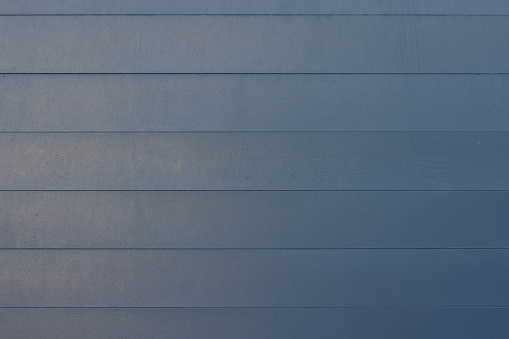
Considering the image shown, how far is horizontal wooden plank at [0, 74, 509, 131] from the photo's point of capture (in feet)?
5.73

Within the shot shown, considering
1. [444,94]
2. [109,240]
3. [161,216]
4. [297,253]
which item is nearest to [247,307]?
[297,253]

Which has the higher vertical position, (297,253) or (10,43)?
(10,43)

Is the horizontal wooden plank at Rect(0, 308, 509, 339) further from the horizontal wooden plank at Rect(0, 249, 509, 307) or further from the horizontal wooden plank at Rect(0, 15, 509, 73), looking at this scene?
the horizontal wooden plank at Rect(0, 15, 509, 73)

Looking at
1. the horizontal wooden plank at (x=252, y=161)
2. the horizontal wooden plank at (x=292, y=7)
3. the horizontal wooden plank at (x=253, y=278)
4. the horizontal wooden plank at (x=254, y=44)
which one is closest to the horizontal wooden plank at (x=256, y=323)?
the horizontal wooden plank at (x=253, y=278)

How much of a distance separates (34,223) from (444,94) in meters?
1.71

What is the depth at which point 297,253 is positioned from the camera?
69.4 inches

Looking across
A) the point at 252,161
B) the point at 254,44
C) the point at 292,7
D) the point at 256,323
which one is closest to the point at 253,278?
the point at 256,323

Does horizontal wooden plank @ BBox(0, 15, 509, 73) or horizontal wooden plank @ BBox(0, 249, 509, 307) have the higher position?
horizontal wooden plank @ BBox(0, 15, 509, 73)

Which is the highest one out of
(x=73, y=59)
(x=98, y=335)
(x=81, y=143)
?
(x=73, y=59)

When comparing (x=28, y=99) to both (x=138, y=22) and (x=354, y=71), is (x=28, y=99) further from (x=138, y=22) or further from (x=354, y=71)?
(x=354, y=71)

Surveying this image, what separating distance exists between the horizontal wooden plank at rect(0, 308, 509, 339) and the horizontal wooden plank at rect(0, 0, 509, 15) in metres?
1.19

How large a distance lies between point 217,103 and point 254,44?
0.91 ft

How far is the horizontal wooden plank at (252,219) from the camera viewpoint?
175cm

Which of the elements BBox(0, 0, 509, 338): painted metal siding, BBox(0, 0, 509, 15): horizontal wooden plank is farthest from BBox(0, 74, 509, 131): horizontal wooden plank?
BBox(0, 0, 509, 15): horizontal wooden plank
